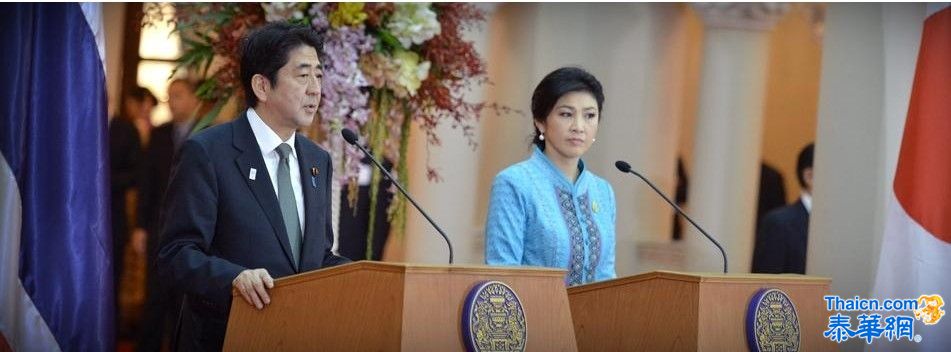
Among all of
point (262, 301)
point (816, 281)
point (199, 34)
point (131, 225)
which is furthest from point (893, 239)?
point (131, 225)

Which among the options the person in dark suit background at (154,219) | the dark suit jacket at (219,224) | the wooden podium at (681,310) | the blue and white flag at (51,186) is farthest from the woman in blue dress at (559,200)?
the person in dark suit background at (154,219)

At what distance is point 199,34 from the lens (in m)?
4.91

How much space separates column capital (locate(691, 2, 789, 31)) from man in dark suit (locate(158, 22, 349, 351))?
4727 millimetres

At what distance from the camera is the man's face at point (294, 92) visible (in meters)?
3.54

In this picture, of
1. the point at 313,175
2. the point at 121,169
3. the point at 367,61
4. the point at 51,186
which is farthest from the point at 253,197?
the point at 121,169

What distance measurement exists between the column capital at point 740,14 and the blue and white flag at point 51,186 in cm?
413

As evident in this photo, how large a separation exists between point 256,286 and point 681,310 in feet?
3.30

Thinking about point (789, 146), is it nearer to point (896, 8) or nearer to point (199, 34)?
point (896, 8)

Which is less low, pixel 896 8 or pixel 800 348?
pixel 896 8

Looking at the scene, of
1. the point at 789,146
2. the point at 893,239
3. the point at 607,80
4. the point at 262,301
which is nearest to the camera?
the point at 262,301

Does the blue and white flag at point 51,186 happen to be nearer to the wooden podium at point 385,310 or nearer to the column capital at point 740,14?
the wooden podium at point 385,310

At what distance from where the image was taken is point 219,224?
344 cm

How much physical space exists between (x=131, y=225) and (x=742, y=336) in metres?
4.49

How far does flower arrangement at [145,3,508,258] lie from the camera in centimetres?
474
